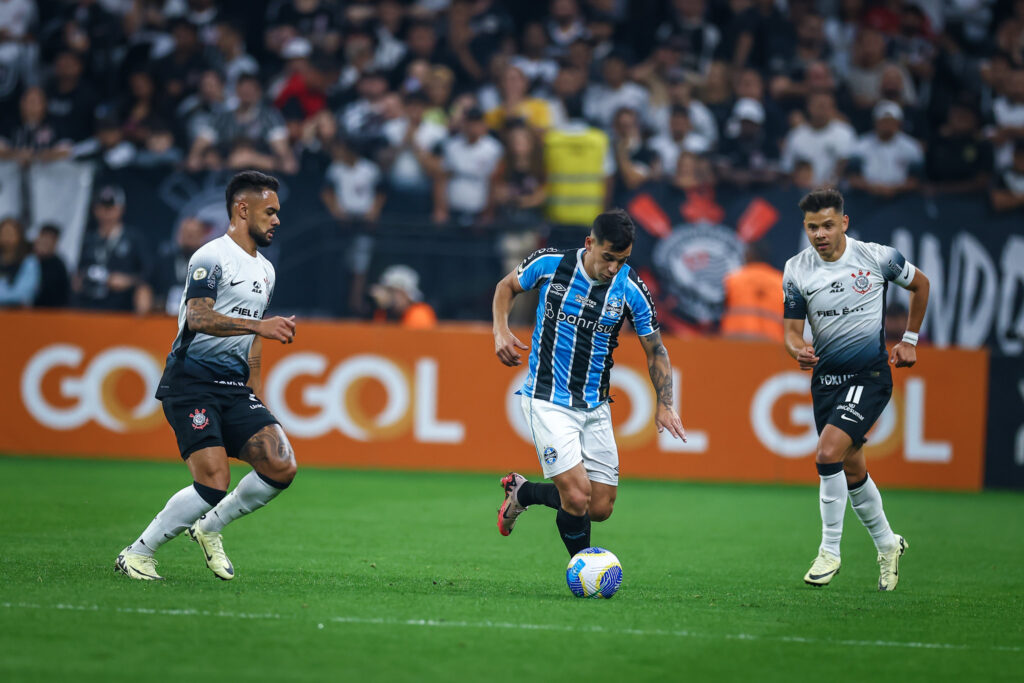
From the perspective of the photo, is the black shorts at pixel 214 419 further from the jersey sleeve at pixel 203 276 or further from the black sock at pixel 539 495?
the black sock at pixel 539 495

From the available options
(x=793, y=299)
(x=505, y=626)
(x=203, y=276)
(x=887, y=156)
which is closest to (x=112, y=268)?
(x=203, y=276)

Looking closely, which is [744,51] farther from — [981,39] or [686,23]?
[981,39]

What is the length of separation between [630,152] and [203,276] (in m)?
10.3

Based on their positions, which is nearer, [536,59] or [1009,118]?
[1009,118]

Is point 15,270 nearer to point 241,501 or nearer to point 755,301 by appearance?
point 755,301

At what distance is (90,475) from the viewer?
1308 cm

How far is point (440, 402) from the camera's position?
14.8m

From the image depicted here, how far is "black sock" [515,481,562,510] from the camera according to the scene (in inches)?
315

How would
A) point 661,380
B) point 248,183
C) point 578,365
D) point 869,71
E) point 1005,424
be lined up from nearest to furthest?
point 248,183, point 661,380, point 578,365, point 1005,424, point 869,71

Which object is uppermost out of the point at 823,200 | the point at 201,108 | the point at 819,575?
the point at 201,108

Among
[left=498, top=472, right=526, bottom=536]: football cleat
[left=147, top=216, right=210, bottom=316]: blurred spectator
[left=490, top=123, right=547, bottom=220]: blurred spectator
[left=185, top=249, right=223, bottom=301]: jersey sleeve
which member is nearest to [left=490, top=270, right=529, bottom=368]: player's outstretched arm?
[left=498, top=472, right=526, bottom=536]: football cleat

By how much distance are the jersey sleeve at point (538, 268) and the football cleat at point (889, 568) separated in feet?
9.11

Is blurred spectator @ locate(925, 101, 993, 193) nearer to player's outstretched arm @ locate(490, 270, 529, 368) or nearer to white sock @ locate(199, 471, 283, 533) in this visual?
player's outstretched arm @ locate(490, 270, 529, 368)

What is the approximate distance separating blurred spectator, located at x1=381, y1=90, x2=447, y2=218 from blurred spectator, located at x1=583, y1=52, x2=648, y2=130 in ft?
7.15
